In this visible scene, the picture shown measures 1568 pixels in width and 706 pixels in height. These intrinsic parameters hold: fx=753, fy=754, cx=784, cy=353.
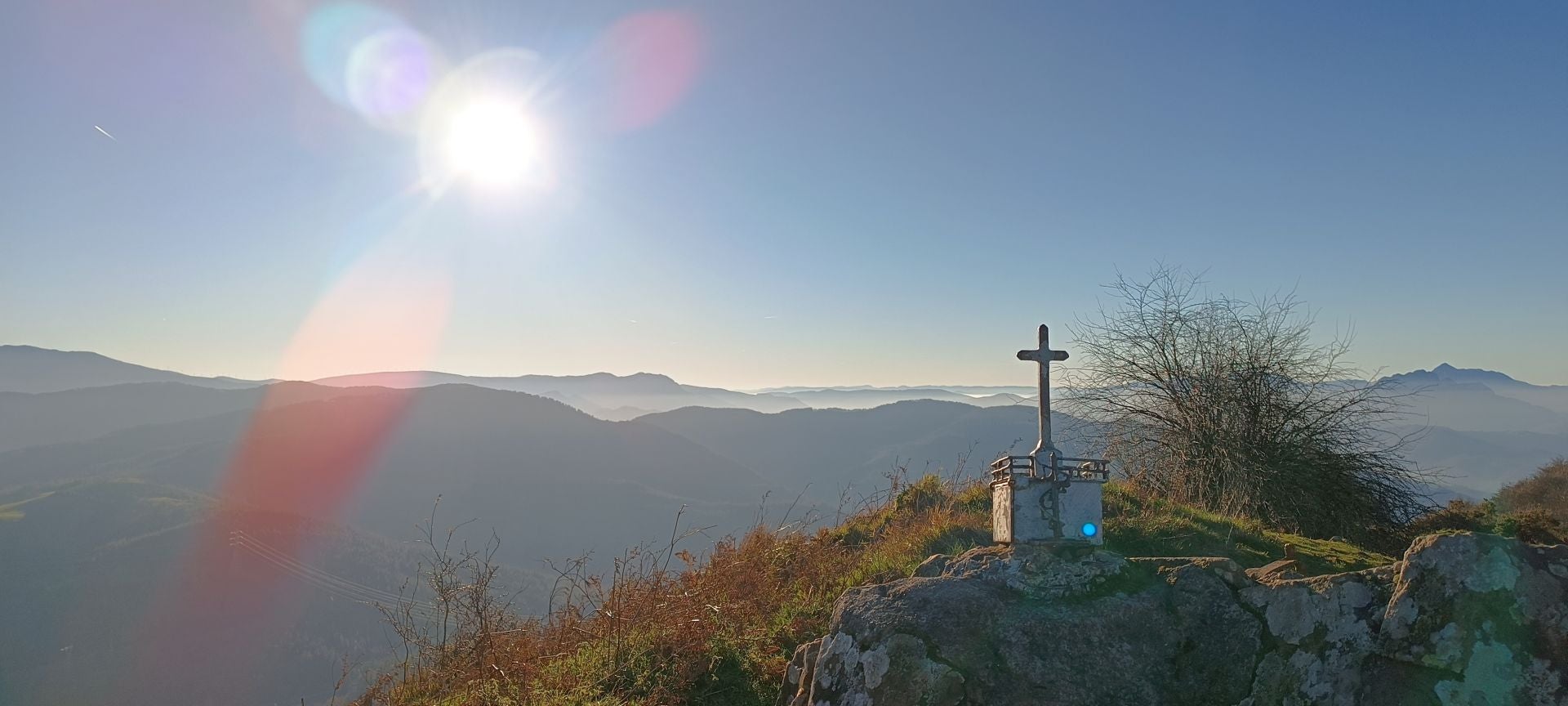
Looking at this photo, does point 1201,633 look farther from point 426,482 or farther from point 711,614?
point 426,482

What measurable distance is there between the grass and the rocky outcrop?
1.42 m

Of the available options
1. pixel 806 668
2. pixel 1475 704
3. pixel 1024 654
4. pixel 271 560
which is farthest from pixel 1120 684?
pixel 271 560

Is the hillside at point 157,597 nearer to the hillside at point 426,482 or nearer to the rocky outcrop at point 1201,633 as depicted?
the hillside at point 426,482

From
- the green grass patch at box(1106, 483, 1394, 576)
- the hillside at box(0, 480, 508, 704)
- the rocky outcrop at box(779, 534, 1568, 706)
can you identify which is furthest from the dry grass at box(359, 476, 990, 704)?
the hillside at box(0, 480, 508, 704)

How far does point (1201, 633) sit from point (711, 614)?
164 inches

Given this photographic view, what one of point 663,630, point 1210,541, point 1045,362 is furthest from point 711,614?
point 1210,541

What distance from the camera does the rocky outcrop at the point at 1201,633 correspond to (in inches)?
142

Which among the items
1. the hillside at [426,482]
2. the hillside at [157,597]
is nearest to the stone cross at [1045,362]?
the hillside at [157,597]

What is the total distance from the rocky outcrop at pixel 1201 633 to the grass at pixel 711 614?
1.42m

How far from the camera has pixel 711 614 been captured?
7020 millimetres

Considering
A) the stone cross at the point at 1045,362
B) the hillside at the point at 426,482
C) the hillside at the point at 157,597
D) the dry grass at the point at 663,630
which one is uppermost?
the stone cross at the point at 1045,362

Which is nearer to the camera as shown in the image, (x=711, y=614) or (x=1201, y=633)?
(x=1201, y=633)

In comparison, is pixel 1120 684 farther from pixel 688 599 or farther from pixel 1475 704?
pixel 688 599

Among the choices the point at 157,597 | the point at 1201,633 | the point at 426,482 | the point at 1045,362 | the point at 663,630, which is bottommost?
the point at 157,597
